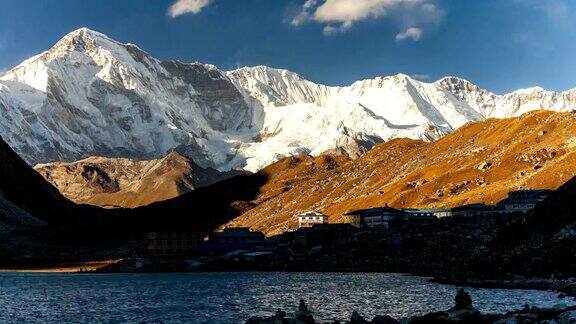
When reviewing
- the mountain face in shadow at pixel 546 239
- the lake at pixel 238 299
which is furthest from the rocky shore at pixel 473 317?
the mountain face in shadow at pixel 546 239

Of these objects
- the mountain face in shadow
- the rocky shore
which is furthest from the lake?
the rocky shore

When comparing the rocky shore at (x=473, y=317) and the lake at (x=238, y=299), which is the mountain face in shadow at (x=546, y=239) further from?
the rocky shore at (x=473, y=317)

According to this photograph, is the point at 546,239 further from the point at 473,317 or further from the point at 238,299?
the point at 473,317

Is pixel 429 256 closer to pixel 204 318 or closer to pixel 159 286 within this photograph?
pixel 159 286

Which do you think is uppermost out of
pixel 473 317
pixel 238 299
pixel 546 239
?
pixel 546 239

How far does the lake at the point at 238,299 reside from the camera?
96062 millimetres

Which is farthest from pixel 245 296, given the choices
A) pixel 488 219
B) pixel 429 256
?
pixel 488 219

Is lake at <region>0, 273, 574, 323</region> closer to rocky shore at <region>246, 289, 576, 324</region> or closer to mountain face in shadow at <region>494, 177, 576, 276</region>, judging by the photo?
mountain face in shadow at <region>494, 177, 576, 276</region>

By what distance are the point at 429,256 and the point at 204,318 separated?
292 feet

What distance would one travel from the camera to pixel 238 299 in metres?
118

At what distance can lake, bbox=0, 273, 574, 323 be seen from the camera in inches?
3782

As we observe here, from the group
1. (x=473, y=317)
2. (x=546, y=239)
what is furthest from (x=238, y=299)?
(x=546, y=239)

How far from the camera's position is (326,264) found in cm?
18825

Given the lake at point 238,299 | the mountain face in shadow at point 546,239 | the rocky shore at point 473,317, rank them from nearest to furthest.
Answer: the rocky shore at point 473,317 < the lake at point 238,299 < the mountain face in shadow at point 546,239
